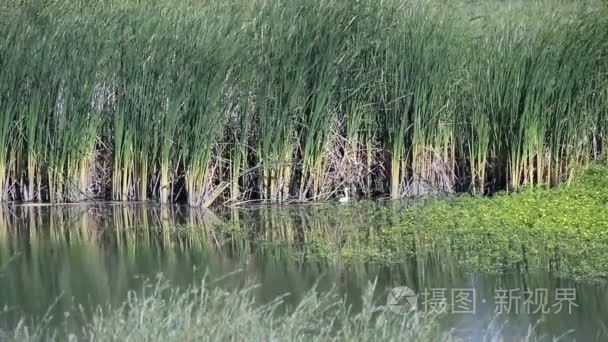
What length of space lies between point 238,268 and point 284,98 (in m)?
2.80

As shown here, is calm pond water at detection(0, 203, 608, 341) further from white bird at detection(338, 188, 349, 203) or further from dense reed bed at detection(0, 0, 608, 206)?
dense reed bed at detection(0, 0, 608, 206)

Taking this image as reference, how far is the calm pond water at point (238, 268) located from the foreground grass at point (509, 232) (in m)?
0.19

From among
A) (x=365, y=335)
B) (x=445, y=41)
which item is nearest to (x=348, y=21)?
(x=445, y=41)

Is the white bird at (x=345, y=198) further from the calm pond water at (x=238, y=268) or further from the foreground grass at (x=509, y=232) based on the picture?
the foreground grass at (x=509, y=232)

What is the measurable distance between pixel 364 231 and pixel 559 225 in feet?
5.28

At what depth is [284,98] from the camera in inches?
417

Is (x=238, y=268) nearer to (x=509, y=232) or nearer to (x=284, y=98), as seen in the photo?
(x=509, y=232)

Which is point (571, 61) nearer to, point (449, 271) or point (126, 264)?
point (449, 271)

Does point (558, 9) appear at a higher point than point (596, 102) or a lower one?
higher

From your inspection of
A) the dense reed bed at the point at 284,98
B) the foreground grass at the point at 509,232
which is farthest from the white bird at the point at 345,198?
the foreground grass at the point at 509,232

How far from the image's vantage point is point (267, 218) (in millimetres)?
10156

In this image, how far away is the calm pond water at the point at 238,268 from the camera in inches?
272

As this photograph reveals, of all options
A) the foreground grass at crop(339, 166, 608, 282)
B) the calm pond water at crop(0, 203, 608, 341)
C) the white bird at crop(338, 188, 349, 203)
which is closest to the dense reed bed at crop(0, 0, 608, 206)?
the white bird at crop(338, 188, 349, 203)

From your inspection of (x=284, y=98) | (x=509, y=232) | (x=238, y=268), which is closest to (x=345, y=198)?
(x=284, y=98)
